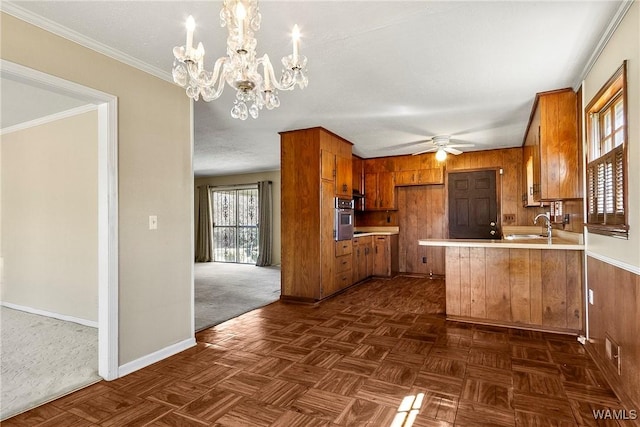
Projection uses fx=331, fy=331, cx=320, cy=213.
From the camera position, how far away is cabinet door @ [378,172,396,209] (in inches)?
258

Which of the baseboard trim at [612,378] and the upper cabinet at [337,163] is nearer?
the baseboard trim at [612,378]

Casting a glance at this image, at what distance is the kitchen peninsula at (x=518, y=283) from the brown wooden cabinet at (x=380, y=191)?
9.71ft

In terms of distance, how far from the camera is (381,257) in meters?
6.21

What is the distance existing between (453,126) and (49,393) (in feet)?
15.8

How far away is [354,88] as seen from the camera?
3.13 meters

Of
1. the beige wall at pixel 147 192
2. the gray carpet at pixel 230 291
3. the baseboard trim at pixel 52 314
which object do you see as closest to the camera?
the beige wall at pixel 147 192

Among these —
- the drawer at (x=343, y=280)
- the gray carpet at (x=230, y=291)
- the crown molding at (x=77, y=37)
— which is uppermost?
the crown molding at (x=77, y=37)

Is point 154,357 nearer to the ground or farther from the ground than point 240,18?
nearer to the ground

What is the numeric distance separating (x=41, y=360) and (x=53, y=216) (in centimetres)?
194

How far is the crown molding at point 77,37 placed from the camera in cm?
191

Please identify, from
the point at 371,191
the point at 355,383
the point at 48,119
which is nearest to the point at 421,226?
the point at 371,191

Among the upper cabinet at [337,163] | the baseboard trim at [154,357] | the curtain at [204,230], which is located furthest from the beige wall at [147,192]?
the curtain at [204,230]

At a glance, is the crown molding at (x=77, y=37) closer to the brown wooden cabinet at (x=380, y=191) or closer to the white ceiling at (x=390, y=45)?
the white ceiling at (x=390, y=45)

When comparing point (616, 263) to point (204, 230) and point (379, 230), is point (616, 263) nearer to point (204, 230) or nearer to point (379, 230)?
point (379, 230)
